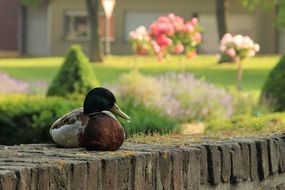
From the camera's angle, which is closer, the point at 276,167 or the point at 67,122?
the point at 67,122

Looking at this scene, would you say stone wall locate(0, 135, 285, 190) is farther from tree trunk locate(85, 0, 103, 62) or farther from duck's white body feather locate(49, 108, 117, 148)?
tree trunk locate(85, 0, 103, 62)

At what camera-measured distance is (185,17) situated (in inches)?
2421

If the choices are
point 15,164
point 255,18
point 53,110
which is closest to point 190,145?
point 15,164

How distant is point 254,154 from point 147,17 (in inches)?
2230

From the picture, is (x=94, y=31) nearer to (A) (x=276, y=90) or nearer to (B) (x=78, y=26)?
(B) (x=78, y=26)

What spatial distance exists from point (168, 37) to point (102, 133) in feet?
58.2

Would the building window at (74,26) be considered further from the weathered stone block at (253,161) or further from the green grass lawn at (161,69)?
the weathered stone block at (253,161)

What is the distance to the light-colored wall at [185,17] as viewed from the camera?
60.4 m

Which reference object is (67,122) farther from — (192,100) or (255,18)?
(255,18)

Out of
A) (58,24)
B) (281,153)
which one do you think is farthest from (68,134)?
(58,24)

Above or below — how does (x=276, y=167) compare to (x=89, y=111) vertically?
below

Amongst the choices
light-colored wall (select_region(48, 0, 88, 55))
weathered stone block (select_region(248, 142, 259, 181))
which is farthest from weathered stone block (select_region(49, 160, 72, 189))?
light-colored wall (select_region(48, 0, 88, 55))

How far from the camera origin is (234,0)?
61.5m

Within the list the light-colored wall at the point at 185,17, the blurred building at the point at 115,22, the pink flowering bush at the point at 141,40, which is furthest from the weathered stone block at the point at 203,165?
the blurred building at the point at 115,22
